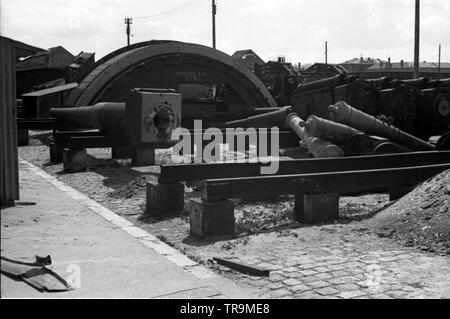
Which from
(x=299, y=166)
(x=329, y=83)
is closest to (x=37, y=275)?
(x=299, y=166)

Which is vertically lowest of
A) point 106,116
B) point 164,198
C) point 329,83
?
point 164,198

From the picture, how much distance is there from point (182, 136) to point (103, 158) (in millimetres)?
3436

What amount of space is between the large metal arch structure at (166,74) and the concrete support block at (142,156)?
36.6 feet

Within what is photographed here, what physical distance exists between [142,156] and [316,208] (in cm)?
674

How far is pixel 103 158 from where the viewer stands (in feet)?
49.6

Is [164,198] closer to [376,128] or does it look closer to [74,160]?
[74,160]

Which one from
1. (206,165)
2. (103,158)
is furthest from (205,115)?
(206,165)

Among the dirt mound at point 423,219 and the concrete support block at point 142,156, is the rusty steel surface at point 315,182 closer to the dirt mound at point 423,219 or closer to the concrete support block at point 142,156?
the dirt mound at point 423,219

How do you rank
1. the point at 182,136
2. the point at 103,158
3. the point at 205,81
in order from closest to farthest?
the point at 182,136
the point at 103,158
the point at 205,81

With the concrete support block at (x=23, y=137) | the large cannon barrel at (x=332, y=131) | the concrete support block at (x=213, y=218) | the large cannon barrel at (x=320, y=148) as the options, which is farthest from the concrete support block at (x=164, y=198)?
the concrete support block at (x=23, y=137)

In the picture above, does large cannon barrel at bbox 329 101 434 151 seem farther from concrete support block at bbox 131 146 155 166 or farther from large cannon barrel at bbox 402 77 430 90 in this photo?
concrete support block at bbox 131 146 155 166

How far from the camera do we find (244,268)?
489 centimetres

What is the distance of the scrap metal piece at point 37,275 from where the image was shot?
3.89 meters
